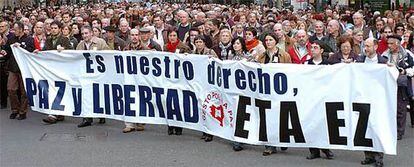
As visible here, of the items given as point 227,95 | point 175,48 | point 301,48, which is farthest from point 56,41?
point 301,48

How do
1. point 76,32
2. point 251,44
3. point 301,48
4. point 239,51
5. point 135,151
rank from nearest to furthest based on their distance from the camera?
point 135,151 → point 239,51 → point 251,44 → point 301,48 → point 76,32

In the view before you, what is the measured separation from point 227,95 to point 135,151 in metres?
1.36

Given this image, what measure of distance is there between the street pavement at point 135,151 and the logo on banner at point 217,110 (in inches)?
13.4

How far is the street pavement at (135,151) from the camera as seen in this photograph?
8.23 metres

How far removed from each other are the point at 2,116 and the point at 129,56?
9.81 ft

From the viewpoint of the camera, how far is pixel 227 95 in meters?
9.02

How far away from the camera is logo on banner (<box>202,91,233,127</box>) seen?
9.05 meters

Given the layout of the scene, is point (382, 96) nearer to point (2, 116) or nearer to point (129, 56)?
point (129, 56)

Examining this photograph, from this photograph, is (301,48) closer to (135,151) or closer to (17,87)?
(135,151)

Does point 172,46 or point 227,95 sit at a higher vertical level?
point 172,46

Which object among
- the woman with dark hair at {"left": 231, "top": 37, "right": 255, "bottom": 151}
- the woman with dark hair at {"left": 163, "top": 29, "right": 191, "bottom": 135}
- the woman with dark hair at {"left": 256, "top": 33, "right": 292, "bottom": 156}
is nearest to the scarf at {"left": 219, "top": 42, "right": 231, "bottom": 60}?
the woman with dark hair at {"left": 231, "top": 37, "right": 255, "bottom": 151}

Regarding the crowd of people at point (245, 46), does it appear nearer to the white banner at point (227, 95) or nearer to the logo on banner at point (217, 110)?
the white banner at point (227, 95)

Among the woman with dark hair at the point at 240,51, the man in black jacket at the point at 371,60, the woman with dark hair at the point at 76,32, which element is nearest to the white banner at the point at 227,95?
the man in black jacket at the point at 371,60

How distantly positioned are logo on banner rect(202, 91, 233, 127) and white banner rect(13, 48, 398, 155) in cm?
1
